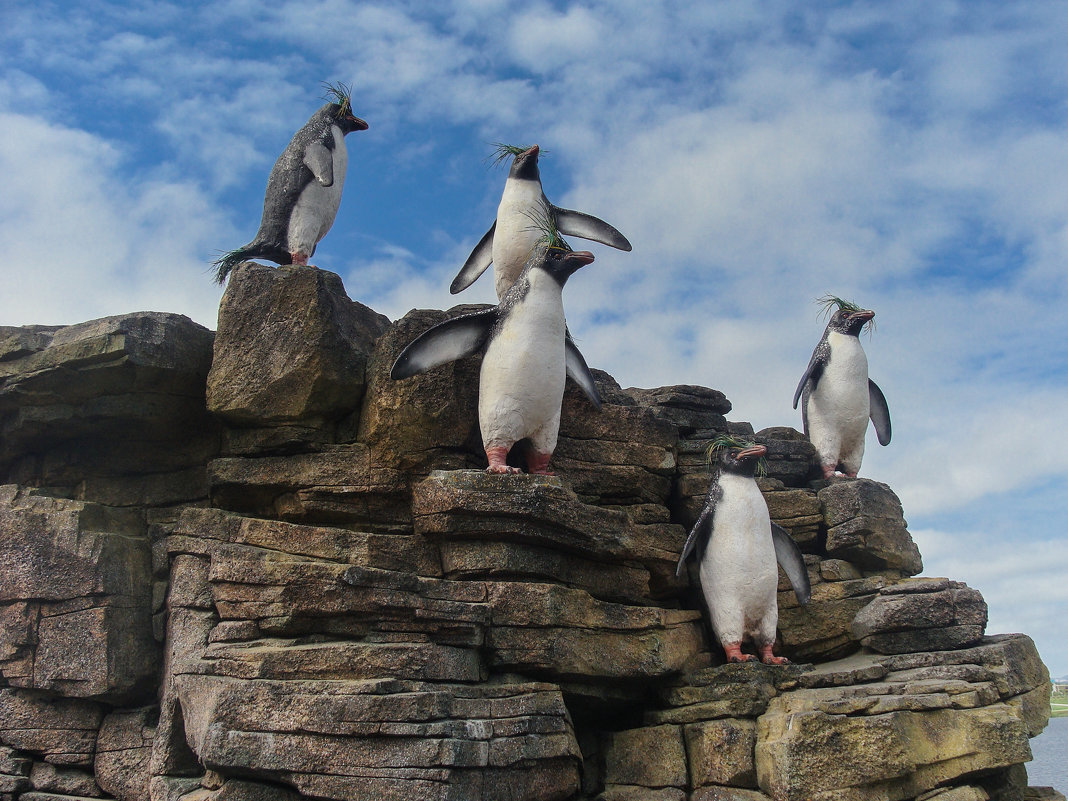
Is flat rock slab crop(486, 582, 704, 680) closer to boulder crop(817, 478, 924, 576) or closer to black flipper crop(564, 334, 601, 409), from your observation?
black flipper crop(564, 334, 601, 409)

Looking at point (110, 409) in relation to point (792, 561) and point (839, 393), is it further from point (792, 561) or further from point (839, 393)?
point (839, 393)

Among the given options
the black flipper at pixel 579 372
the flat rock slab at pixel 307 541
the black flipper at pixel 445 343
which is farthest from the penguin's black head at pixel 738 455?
the flat rock slab at pixel 307 541

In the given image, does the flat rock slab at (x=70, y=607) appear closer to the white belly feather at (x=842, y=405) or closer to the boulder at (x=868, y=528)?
the boulder at (x=868, y=528)

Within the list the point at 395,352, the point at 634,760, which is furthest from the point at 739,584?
the point at 395,352

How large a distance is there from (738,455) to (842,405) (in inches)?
86.3

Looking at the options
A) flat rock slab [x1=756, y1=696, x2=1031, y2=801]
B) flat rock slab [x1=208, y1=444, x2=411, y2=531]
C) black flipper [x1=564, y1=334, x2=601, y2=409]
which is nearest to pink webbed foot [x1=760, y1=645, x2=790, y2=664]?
flat rock slab [x1=756, y1=696, x2=1031, y2=801]

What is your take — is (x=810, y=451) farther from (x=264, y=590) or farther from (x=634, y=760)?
(x=264, y=590)

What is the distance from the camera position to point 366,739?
17.9 ft

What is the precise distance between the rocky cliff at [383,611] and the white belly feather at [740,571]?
1.05ft

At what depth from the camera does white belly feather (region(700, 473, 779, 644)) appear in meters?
7.77

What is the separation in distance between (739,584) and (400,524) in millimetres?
2968

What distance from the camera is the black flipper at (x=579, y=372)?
819 cm

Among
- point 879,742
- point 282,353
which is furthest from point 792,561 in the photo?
point 282,353

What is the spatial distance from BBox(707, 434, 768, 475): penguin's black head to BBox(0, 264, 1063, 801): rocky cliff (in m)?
0.52
